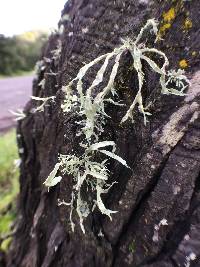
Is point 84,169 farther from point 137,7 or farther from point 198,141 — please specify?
point 137,7

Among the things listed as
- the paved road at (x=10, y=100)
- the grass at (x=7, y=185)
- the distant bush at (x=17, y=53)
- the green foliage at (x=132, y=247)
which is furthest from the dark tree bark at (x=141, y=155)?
the distant bush at (x=17, y=53)

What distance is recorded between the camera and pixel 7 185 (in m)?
5.77

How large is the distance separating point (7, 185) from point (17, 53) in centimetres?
2287

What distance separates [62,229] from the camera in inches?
93.3

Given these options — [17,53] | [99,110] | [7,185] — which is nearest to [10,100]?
[7,185]

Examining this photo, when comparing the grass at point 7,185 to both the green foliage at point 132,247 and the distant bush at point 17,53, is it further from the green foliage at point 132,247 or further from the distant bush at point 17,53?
the distant bush at point 17,53

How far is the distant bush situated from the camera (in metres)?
25.6

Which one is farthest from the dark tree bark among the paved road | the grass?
the paved road

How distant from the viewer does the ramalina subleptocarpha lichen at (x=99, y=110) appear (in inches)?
67.8

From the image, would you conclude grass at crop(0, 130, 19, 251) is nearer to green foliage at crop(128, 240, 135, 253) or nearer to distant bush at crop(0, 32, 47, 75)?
green foliage at crop(128, 240, 135, 253)

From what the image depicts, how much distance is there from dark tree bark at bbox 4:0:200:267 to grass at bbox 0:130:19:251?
1.43 meters

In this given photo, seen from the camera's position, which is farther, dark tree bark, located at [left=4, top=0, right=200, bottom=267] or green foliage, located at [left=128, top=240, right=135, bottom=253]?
green foliage, located at [left=128, top=240, right=135, bottom=253]

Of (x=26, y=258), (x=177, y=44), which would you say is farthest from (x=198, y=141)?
(x=26, y=258)

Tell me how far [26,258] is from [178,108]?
5.58 ft
